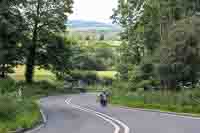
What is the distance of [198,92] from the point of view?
3734 cm

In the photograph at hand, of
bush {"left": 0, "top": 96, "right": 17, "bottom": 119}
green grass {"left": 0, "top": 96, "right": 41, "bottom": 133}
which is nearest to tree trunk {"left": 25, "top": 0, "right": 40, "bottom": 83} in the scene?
green grass {"left": 0, "top": 96, "right": 41, "bottom": 133}

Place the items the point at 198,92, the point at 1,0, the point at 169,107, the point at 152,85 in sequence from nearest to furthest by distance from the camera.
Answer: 1. the point at 169,107
2. the point at 198,92
3. the point at 1,0
4. the point at 152,85

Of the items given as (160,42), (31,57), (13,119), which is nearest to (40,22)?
(31,57)

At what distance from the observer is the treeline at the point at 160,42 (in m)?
42.8

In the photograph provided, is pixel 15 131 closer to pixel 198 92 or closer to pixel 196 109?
pixel 196 109

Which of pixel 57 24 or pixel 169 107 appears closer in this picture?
pixel 169 107

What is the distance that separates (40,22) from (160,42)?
32.5 metres

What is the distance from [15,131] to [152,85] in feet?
114

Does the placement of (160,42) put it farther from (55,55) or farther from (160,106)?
(55,55)

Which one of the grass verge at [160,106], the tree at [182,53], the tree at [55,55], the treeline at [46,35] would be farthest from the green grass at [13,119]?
the tree at [55,55]

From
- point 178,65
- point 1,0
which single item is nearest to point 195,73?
point 178,65

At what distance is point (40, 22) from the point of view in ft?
251

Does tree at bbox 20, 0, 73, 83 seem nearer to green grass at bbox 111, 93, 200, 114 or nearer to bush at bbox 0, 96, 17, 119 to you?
green grass at bbox 111, 93, 200, 114

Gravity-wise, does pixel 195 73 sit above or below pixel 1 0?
below
